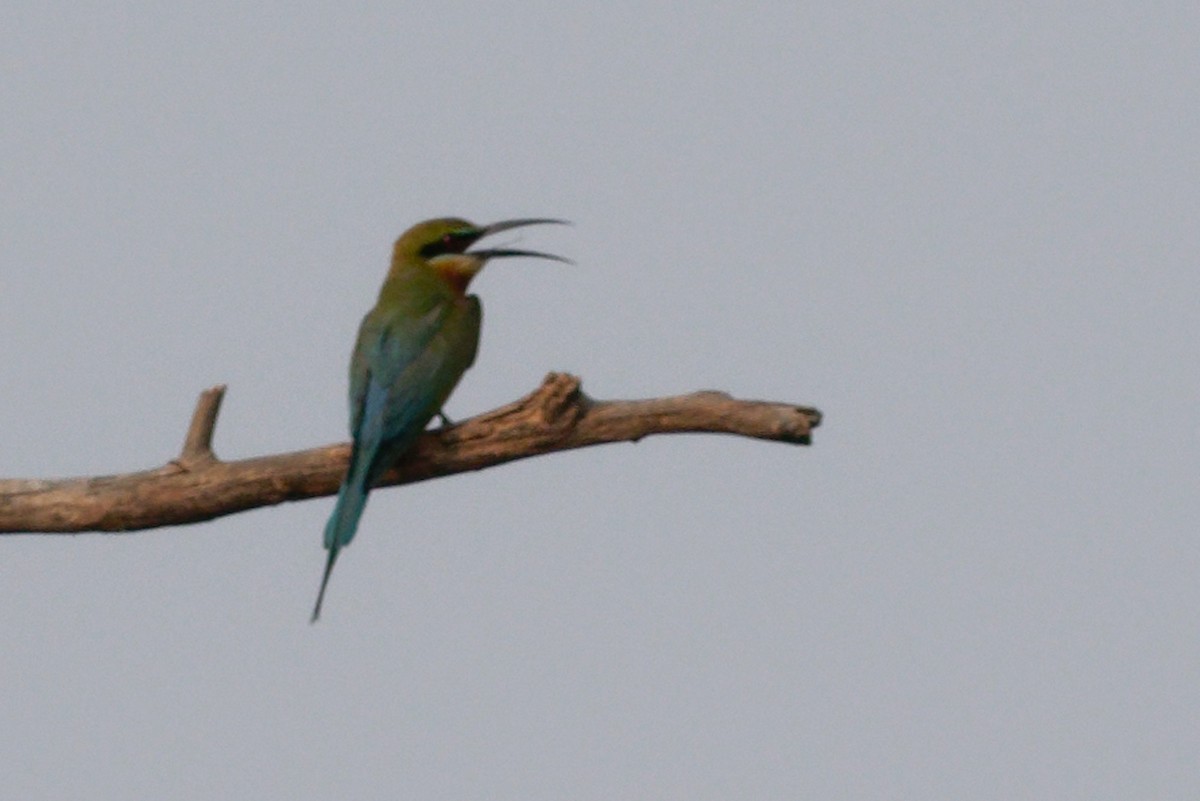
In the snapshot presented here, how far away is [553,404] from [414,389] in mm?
508

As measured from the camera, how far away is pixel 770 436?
5.57 metres

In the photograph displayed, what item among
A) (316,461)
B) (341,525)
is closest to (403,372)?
(316,461)

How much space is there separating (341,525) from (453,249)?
115cm

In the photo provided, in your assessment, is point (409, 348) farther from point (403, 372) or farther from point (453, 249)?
point (453, 249)

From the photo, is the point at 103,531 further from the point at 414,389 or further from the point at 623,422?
the point at 623,422

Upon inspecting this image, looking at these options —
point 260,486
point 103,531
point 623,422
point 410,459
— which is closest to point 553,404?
point 623,422

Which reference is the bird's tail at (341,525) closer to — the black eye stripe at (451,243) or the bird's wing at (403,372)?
the bird's wing at (403,372)

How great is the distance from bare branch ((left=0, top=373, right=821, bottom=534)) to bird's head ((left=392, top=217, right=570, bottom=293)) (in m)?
0.66

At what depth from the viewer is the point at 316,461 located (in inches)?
234

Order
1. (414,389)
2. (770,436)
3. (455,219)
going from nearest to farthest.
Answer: (770,436), (414,389), (455,219)

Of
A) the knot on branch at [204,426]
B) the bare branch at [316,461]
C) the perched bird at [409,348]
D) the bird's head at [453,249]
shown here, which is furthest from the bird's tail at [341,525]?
the bird's head at [453,249]

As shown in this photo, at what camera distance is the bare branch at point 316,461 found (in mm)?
5664

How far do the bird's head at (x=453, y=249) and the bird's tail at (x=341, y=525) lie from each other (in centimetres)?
94

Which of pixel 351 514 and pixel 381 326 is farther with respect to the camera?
pixel 381 326
